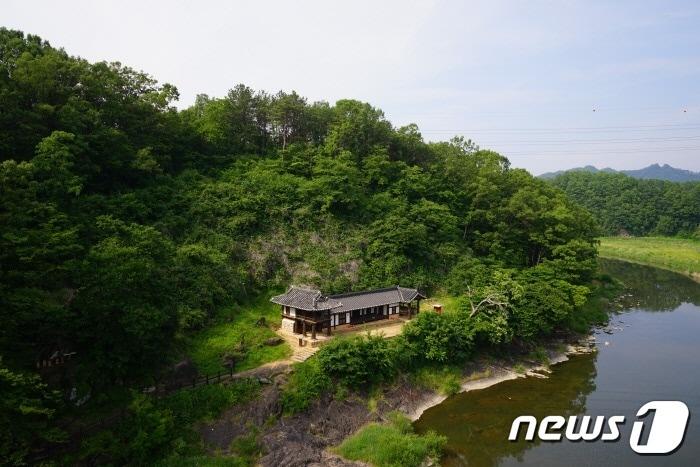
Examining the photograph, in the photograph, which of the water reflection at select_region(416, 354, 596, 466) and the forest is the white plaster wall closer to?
the forest

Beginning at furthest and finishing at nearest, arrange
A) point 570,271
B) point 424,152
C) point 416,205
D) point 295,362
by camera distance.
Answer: point 424,152
point 416,205
point 570,271
point 295,362

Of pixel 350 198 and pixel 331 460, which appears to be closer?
pixel 331 460

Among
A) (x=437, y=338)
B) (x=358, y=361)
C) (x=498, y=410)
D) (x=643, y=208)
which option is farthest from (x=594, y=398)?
(x=643, y=208)

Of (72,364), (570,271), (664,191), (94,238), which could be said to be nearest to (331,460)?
(72,364)

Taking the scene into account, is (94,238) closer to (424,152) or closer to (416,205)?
(416,205)

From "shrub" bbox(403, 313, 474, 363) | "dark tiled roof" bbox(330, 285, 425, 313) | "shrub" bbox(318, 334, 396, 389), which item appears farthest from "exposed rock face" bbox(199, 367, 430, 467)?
"dark tiled roof" bbox(330, 285, 425, 313)

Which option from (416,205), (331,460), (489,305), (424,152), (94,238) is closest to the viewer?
(331,460)
